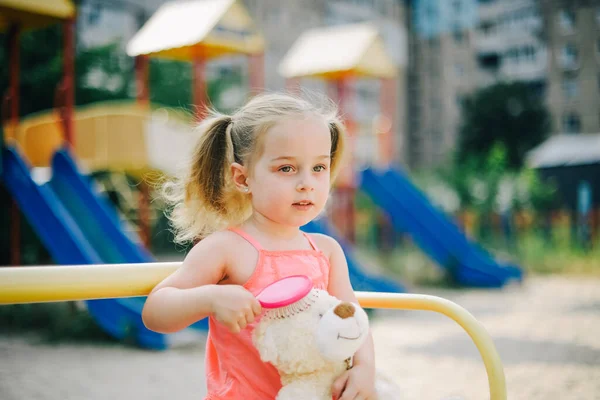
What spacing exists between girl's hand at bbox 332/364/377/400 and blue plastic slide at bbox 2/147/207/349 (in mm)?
3516

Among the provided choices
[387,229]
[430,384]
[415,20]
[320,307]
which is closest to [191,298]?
[320,307]

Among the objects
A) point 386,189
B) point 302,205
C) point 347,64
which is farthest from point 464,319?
point 386,189

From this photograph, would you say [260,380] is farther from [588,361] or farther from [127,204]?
[127,204]

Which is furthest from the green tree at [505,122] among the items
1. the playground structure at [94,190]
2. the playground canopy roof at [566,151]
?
the playground structure at [94,190]

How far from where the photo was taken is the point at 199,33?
6730 mm

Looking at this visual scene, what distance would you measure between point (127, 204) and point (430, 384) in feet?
23.4

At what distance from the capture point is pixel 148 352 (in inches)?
178

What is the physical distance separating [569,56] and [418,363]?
25.7 metres

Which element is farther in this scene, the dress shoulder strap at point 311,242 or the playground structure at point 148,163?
the playground structure at point 148,163

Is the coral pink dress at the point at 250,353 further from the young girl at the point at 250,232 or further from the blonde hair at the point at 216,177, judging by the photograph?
the blonde hair at the point at 216,177

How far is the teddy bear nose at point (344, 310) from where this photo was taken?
1.06 meters

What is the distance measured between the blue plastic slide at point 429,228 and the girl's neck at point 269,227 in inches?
278

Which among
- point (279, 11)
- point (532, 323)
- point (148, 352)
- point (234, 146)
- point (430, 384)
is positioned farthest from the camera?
point (279, 11)

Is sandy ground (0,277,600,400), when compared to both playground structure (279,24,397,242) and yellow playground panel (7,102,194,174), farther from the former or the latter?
playground structure (279,24,397,242)
